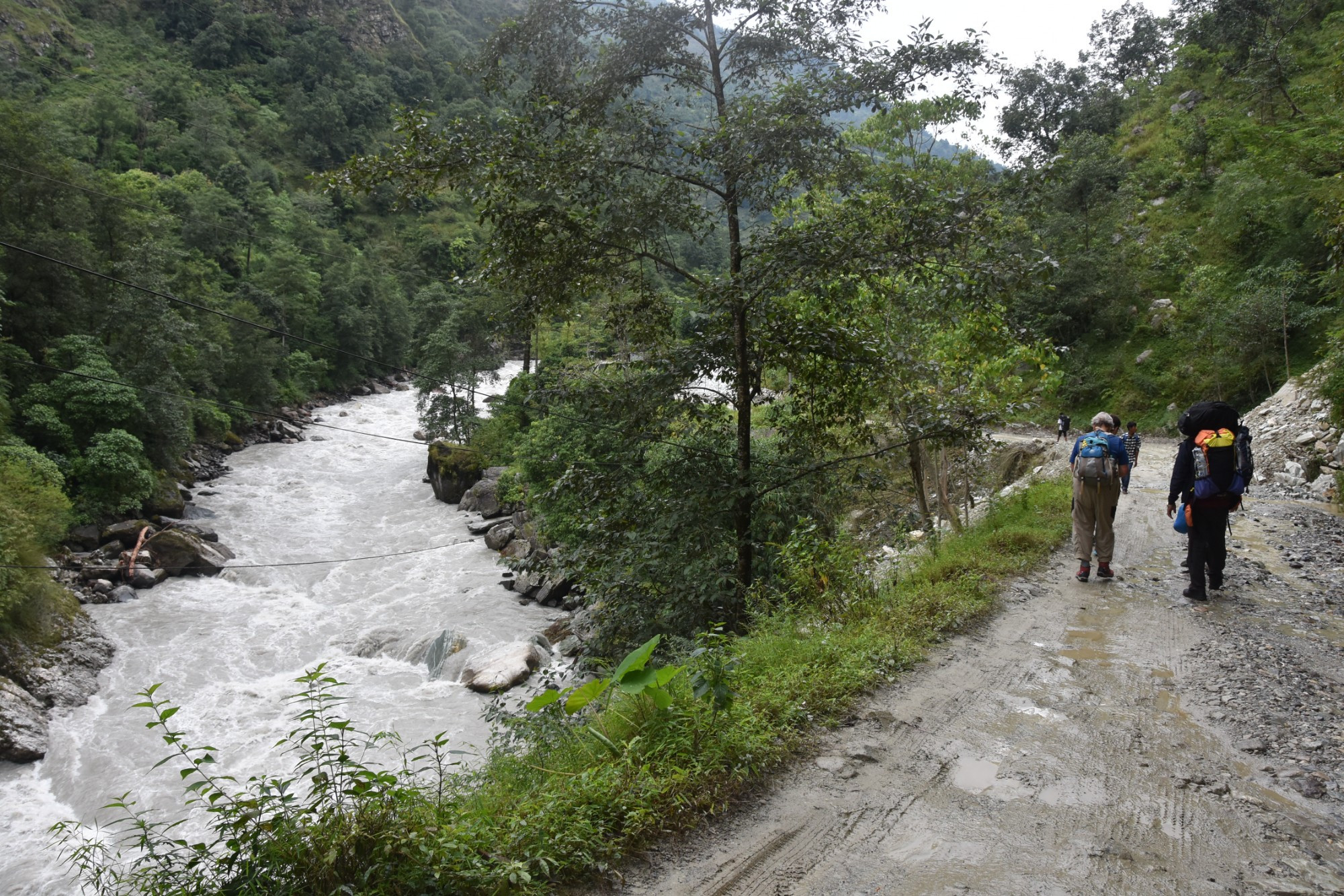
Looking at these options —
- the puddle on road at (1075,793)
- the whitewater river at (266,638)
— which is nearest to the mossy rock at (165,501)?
the whitewater river at (266,638)

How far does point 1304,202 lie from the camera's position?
19844mm

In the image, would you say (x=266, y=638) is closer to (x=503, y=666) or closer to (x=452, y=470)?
(x=503, y=666)

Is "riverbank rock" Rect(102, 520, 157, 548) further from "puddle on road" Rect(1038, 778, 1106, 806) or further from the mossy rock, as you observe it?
"puddle on road" Rect(1038, 778, 1106, 806)

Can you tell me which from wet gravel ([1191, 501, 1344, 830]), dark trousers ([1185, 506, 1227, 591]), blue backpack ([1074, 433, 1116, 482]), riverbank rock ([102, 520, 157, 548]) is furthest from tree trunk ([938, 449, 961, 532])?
riverbank rock ([102, 520, 157, 548])

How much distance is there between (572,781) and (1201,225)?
106 ft

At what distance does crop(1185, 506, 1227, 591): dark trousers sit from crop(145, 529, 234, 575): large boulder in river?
64.2 ft

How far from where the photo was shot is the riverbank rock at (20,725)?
9805 mm

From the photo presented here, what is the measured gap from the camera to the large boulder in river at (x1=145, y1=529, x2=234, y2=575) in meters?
17.0

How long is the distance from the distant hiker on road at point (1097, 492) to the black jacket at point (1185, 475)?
1.74 ft

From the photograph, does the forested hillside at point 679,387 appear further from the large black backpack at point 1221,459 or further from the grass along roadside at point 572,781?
the large black backpack at point 1221,459

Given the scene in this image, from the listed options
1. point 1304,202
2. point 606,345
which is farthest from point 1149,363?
point 606,345

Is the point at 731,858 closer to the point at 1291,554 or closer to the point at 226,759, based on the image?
the point at 1291,554

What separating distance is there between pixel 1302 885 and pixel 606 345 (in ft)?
74.7

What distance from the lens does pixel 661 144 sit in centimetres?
623
